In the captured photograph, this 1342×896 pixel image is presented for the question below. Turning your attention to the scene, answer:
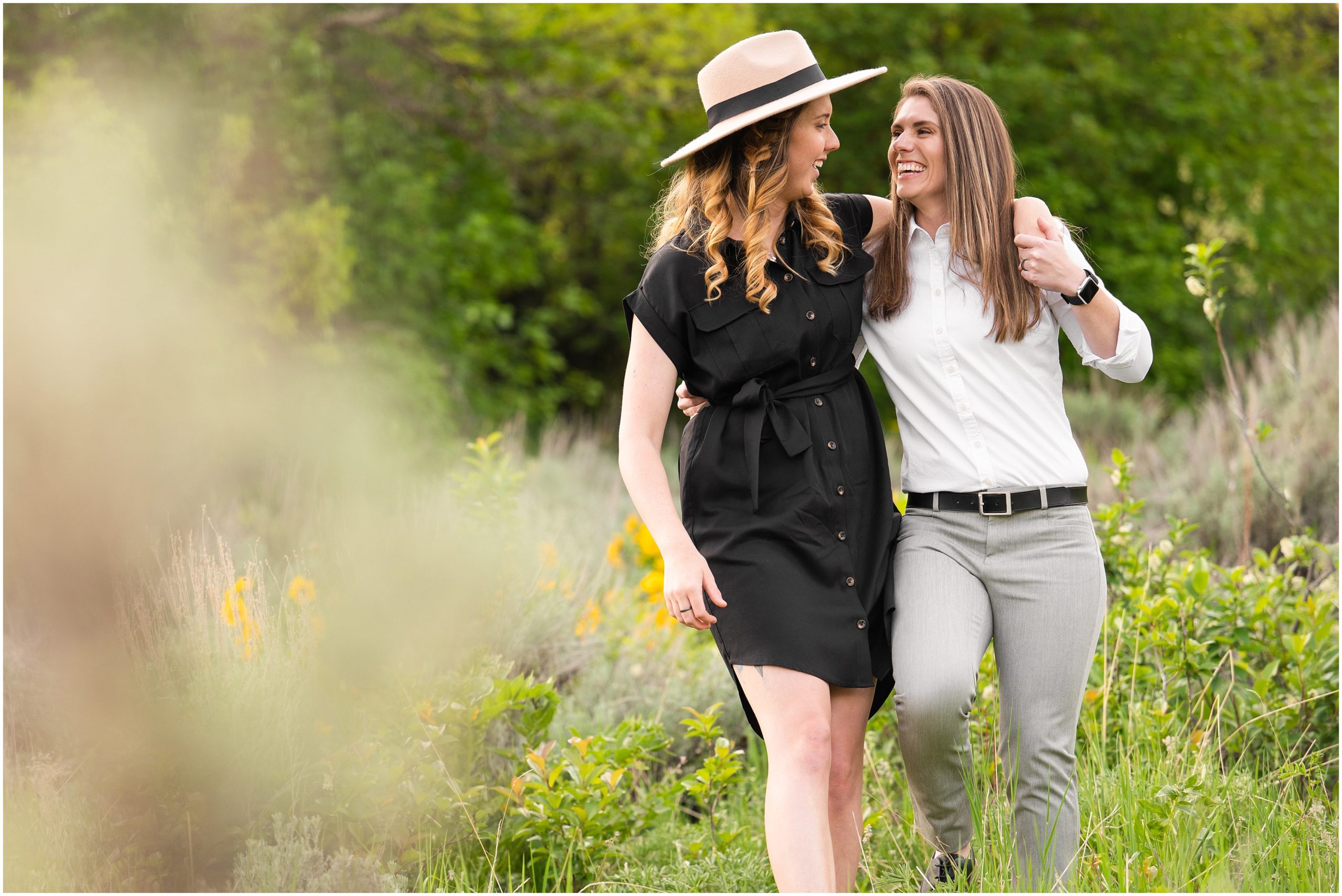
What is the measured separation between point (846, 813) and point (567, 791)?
2.61 feet

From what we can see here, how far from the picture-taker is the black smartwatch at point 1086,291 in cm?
270

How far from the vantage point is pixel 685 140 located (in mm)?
13453

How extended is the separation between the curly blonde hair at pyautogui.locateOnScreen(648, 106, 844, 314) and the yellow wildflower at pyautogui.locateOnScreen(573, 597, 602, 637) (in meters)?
2.00

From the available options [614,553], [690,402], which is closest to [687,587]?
[690,402]

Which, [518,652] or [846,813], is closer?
[846,813]

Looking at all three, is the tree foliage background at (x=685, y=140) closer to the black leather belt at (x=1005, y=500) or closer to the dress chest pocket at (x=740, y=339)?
the dress chest pocket at (x=740, y=339)

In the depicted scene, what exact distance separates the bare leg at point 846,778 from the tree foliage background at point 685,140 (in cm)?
748

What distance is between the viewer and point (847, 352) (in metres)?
2.93

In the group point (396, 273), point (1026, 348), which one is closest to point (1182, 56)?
point (396, 273)

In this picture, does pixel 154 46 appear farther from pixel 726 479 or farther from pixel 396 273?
pixel 726 479

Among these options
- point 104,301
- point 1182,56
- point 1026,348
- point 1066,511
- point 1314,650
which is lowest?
point 1314,650

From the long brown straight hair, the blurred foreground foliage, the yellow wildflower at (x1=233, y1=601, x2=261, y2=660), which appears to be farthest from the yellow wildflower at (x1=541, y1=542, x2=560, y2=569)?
the long brown straight hair

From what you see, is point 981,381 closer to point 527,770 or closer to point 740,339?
point 740,339

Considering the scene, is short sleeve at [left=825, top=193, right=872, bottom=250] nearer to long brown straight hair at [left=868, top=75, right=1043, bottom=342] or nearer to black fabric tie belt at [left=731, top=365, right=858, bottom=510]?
long brown straight hair at [left=868, top=75, right=1043, bottom=342]
